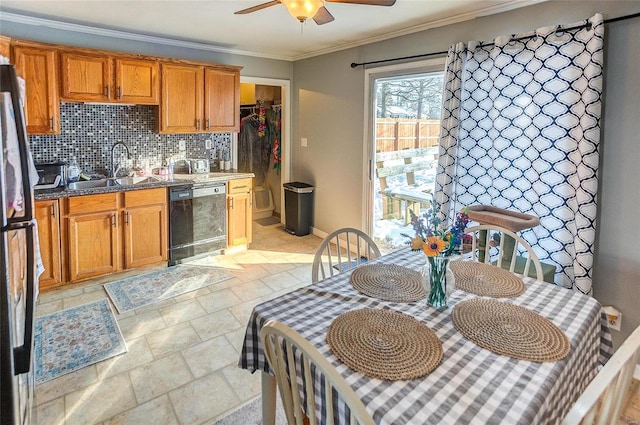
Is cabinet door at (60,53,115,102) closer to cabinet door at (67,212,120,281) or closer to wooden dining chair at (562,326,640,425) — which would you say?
cabinet door at (67,212,120,281)

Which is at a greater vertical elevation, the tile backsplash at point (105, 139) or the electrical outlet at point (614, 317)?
the tile backsplash at point (105, 139)

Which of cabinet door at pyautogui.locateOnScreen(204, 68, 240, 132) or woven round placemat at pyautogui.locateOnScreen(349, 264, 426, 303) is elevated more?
cabinet door at pyautogui.locateOnScreen(204, 68, 240, 132)

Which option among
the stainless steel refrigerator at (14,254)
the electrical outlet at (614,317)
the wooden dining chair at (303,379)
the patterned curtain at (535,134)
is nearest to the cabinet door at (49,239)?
the stainless steel refrigerator at (14,254)

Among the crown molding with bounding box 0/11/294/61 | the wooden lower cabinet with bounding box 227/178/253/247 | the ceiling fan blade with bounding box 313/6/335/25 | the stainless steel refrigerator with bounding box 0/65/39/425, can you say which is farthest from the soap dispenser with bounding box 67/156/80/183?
the ceiling fan blade with bounding box 313/6/335/25

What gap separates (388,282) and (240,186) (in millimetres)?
2977

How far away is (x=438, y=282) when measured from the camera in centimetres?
166

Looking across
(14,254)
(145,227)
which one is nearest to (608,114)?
(14,254)

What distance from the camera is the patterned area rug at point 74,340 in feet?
7.98

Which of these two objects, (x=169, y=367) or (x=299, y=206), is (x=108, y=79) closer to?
(x=299, y=206)

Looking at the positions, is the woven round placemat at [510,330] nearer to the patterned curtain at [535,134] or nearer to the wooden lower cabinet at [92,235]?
the patterned curtain at [535,134]

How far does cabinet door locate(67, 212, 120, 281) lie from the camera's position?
3455 mm

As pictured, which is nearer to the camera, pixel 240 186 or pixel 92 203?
pixel 92 203

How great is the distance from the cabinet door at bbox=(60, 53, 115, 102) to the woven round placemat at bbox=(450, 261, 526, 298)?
3.48 m

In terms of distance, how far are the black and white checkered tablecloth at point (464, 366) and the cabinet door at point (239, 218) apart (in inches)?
111
